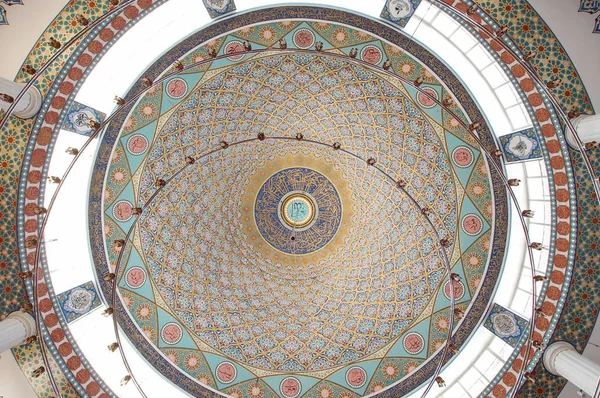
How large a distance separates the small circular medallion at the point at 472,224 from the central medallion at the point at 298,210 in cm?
495

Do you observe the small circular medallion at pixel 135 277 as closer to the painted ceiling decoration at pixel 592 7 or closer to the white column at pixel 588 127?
the white column at pixel 588 127

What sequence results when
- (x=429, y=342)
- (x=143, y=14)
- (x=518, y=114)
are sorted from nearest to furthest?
(x=143, y=14) → (x=518, y=114) → (x=429, y=342)

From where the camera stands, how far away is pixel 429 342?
14539 millimetres

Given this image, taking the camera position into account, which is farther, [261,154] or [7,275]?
[261,154]

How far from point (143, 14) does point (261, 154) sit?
6.73m

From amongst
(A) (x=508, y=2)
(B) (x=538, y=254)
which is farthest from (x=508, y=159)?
(A) (x=508, y=2)

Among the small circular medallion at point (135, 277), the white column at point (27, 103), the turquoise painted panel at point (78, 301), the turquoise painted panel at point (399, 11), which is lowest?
the turquoise painted panel at point (78, 301)

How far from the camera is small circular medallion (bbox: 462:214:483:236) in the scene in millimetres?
13359

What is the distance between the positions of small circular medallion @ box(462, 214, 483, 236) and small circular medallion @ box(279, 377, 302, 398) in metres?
8.79

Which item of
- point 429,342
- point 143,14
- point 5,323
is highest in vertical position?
point 143,14

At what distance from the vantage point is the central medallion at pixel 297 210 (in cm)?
1656

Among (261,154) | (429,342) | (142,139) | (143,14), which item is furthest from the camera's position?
(261,154)

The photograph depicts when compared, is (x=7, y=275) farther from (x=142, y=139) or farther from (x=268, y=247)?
(x=268, y=247)

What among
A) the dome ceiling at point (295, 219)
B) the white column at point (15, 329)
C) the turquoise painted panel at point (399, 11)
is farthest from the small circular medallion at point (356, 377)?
the turquoise painted panel at point (399, 11)
